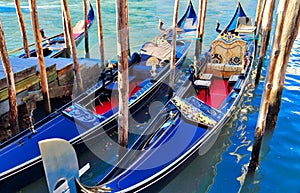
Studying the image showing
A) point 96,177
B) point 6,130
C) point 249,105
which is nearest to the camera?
point 96,177

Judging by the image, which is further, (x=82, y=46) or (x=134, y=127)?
(x=82, y=46)

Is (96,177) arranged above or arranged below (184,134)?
below

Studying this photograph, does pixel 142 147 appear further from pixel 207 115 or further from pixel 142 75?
pixel 142 75

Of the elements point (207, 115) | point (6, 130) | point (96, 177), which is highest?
point (207, 115)

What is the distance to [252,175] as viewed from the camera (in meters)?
4.56

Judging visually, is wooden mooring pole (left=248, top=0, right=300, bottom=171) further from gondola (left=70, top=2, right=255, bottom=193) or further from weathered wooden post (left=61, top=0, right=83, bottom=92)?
weathered wooden post (left=61, top=0, right=83, bottom=92)

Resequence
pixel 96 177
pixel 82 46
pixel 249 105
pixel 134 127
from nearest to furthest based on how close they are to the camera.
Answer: pixel 96 177, pixel 134 127, pixel 249 105, pixel 82 46

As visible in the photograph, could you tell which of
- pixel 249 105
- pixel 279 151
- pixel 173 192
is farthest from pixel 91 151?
pixel 249 105

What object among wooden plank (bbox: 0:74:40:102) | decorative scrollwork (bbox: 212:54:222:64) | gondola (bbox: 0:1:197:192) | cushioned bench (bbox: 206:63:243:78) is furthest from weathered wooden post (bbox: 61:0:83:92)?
decorative scrollwork (bbox: 212:54:222:64)

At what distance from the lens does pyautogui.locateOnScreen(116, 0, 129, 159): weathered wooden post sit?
3.45 meters

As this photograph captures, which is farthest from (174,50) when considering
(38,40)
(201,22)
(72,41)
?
(201,22)

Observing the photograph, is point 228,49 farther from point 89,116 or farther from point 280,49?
point 89,116

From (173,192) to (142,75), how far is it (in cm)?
334

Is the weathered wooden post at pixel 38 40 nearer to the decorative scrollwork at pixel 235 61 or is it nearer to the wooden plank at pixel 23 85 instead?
the wooden plank at pixel 23 85
